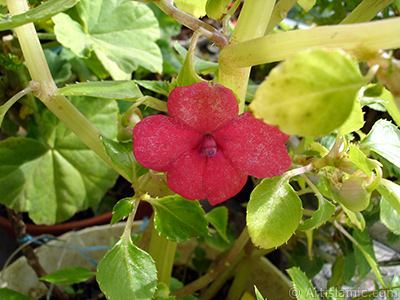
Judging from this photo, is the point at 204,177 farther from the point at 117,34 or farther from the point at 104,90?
the point at 117,34

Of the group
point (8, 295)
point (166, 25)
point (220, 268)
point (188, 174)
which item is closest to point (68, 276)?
point (8, 295)

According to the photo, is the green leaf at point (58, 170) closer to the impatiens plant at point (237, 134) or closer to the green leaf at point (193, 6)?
the impatiens plant at point (237, 134)

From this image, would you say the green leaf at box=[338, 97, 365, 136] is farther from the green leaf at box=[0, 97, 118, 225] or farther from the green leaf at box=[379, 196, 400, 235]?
the green leaf at box=[0, 97, 118, 225]

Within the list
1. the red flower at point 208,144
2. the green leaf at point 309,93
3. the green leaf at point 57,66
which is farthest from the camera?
the green leaf at point 57,66

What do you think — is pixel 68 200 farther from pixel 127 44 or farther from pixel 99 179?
pixel 127 44

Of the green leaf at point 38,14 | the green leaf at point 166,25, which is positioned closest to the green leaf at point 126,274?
the green leaf at point 38,14

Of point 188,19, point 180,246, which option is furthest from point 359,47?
point 180,246
